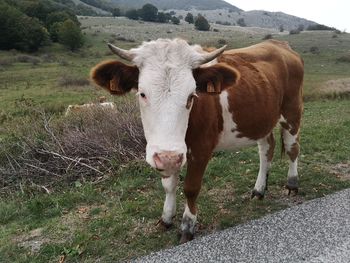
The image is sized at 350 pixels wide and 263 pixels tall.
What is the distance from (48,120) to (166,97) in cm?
670

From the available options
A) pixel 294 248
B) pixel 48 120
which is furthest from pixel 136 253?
pixel 48 120

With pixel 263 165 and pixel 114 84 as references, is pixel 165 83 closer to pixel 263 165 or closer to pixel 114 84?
pixel 114 84

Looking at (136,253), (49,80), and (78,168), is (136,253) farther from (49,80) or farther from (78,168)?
(49,80)

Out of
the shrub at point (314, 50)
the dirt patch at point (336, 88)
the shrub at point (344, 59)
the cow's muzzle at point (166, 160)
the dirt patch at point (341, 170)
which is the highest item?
the cow's muzzle at point (166, 160)

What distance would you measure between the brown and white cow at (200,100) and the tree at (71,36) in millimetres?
60144

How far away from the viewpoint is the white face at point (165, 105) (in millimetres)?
4215

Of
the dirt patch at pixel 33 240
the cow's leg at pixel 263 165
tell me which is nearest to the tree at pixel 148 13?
the cow's leg at pixel 263 165

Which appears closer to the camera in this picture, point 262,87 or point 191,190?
point 191,190

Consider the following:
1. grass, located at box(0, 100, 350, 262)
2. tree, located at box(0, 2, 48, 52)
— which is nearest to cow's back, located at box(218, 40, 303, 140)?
grass, located at box(0, 100, 350, 262)

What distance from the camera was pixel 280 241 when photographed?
16.5 ft

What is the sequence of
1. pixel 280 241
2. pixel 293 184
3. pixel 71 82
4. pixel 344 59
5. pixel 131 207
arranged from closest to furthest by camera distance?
pixel 280 241 → pixel 131 207 → pixel 293 184 → pixel 71 82 → pixel 344 59

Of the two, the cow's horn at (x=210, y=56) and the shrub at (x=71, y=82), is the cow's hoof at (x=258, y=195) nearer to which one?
the cow's horn at (x=210, y=56)

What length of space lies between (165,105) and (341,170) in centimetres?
505

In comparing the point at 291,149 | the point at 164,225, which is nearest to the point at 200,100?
the point at 164,225
